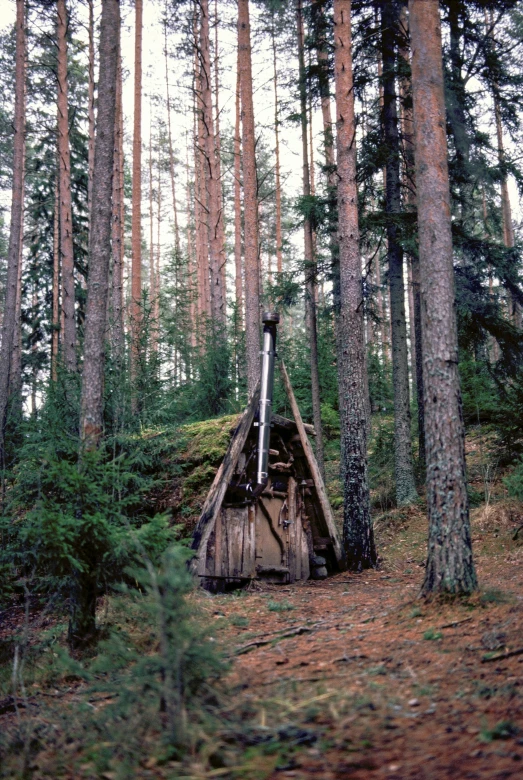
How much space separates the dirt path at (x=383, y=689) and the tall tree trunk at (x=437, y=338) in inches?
20.8

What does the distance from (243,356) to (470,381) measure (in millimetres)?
Answer: 6747

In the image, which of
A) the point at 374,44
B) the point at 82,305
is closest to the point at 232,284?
the point at 82,305

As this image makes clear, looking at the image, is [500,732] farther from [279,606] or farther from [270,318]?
[270,318]

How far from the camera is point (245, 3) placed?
49.9ft

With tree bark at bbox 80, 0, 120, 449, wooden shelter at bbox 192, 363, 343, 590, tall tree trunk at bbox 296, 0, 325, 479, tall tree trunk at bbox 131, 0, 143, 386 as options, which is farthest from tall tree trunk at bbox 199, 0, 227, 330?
tree bark at bbox 80, 0, 120, 449

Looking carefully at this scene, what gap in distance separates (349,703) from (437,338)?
405cm

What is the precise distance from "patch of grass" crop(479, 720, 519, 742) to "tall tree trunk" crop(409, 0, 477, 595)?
2745 mm

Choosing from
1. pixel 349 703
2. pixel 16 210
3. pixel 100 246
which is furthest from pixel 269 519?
pixel 16 210

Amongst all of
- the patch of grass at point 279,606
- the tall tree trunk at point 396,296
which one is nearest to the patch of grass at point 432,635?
the patch of grass at point 279,606

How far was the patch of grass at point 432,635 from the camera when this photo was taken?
5586mm

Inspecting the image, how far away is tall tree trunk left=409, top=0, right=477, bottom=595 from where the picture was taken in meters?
6.42

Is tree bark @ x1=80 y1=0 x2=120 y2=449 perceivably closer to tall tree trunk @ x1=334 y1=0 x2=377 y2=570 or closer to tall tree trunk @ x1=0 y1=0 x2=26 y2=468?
tall tree trunk @ x1=334 y1=0 x2=377 y2=570

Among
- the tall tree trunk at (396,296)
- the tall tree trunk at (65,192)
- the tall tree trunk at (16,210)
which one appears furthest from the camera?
the tall tree trunk at (65,192)

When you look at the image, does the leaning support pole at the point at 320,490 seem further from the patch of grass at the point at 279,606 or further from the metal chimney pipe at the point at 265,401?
the patch of grass at the point at 279,606
